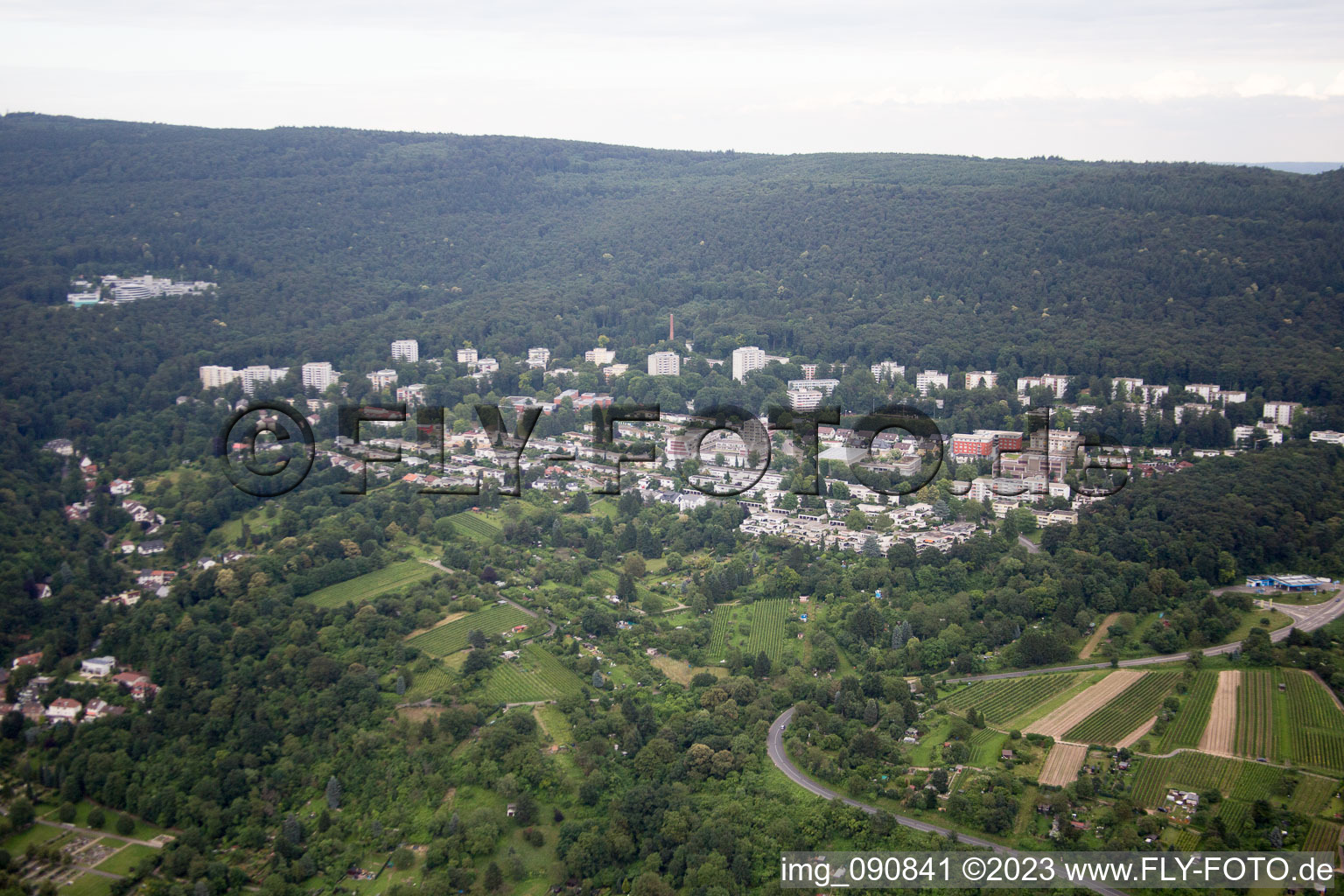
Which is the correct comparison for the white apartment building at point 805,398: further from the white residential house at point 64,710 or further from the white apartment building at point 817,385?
the white residential house at point 64,710

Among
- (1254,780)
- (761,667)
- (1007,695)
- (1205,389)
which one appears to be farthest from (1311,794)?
(1205,389)

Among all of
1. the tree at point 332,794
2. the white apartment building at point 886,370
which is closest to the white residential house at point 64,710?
the tree at point 332,794

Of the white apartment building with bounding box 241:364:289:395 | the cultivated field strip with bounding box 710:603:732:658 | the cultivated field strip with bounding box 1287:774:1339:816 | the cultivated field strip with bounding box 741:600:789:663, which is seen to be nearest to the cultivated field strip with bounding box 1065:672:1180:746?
the cultivated field strip with bounding box 1287:774:1339:816

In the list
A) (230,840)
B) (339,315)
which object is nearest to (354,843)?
(230,840)

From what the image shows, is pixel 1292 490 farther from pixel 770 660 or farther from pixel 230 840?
pixel 230 840

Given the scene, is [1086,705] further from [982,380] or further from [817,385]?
[817,385]
